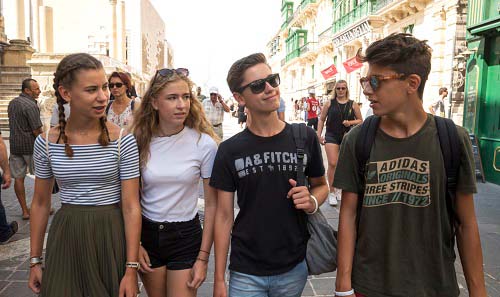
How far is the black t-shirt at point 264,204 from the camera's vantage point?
80.5 inches

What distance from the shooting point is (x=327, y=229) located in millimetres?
2084

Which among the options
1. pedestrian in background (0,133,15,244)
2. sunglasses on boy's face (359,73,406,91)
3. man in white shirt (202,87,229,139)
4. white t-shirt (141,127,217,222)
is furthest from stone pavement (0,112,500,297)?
man in white shirt (202,87,229,139)

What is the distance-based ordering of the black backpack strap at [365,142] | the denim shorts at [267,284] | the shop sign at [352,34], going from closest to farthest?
the black backpack strap at [365,142]
the denim shorts at [267,284]
the shop sign at [352,34]

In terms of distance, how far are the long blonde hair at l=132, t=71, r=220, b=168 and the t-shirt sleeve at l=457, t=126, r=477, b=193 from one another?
136cm

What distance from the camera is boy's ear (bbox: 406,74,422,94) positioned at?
1.78m

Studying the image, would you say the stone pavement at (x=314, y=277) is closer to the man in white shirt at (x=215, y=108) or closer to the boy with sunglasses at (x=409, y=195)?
the boy with sunglasses at (x=409, y=195)

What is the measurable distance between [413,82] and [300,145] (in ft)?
1.98

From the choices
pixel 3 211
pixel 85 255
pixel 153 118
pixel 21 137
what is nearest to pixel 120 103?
pixel 21 137

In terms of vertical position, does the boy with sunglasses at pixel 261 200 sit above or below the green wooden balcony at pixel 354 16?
below

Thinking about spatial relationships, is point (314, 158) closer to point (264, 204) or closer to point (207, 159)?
point (264, 204)

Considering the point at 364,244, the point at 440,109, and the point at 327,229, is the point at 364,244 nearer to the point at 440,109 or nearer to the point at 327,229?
the point at 327,229

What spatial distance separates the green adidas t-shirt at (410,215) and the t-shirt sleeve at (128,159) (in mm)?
1174

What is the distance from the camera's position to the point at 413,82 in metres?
1.79

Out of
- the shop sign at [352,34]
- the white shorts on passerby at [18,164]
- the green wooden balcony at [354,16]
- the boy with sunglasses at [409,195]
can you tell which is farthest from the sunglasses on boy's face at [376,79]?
the green wooden balcony at [354,16]
